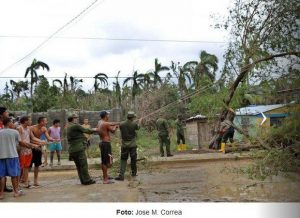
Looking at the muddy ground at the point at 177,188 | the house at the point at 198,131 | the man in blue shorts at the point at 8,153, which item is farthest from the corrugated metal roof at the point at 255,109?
the house at the point at 198,131

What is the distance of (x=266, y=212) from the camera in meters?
4.55

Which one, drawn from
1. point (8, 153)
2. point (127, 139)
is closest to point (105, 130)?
point (127, 139)

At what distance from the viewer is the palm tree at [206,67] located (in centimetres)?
844

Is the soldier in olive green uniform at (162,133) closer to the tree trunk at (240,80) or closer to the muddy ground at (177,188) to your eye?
the muddy ground at (177,188)

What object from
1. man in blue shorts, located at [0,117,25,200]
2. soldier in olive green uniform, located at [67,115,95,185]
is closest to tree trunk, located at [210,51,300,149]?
soldier in olive green uniform, located at [67,115,95,185]

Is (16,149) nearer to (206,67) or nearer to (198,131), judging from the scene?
(206,67)

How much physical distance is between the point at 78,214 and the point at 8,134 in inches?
72.7

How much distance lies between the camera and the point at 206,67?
33.2 feet

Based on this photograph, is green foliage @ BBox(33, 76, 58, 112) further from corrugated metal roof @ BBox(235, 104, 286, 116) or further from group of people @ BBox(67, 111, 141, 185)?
corrugated metal roof @ BBox(235, 104, 286, 116)

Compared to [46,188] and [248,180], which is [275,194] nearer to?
[248,180]

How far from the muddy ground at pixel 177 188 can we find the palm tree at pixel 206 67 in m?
1.77

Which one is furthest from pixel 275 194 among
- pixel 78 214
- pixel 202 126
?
pixel 202 126

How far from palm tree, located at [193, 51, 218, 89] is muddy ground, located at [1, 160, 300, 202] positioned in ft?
5.82

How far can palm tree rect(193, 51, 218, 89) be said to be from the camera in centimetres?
844
